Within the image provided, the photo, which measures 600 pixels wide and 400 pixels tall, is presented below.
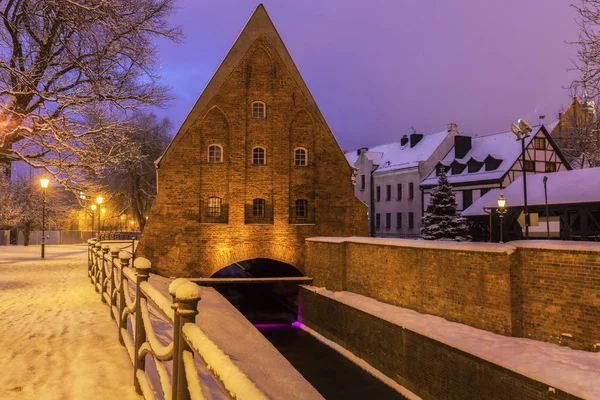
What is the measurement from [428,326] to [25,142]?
1155 cm

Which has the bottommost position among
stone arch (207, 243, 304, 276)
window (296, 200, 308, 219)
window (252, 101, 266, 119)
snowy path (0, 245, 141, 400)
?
snowy path (0, 245, 141, 400)

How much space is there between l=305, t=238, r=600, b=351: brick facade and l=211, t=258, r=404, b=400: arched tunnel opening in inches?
95.9

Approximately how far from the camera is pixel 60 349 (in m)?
6.35

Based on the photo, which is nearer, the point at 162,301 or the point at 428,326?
the point at 162,301

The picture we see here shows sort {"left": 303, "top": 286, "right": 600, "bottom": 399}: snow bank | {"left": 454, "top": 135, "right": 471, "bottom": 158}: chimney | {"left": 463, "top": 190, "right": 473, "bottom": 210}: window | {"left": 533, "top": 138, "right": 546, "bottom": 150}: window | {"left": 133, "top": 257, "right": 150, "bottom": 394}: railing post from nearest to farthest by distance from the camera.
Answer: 1. {"left": 133, "top": 257, "right": 150, "bottom": 394}: railing post
2. {"left": 303, "top": 286, "right": 600, "bottom": 399}: snow bank
3. {"left": 533, "top": 138, "right": 546, "bottom": 150}: window
4. {"left": 463, "top": 190, "right": 473, "bottom": 210}: window
5. {"left": 454, "top": 135, "right": 471, "bottom": 158}: chimney

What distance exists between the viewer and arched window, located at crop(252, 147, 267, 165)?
20641 millimetres

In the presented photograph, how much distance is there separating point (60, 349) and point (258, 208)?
14.4 meters

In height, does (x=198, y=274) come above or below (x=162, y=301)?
below

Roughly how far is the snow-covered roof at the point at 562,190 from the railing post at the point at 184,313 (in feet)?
69.7

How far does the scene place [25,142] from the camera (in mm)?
12773

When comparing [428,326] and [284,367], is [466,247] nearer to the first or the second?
[428,326]

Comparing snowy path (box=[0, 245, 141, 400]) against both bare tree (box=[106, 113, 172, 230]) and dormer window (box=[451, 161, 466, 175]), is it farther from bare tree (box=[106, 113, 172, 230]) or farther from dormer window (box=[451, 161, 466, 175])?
dormer window (box=[451, 161, 466, 175])

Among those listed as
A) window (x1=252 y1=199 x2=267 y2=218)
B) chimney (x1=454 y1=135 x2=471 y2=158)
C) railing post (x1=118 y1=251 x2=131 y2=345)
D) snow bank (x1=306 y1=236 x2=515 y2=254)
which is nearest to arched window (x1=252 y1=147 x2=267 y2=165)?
window (x1=252 y1=199 x2=267 y2=218)

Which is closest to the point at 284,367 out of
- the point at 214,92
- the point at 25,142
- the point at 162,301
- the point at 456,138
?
the point at 162,301
